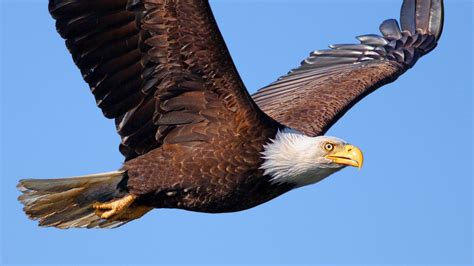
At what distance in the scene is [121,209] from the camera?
9.09 metres

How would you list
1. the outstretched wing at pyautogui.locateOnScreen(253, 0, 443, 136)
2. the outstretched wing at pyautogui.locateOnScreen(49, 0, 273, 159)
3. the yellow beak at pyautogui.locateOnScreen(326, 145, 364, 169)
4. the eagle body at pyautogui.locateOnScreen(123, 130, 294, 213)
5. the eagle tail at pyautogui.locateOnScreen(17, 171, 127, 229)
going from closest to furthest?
the outstretched wing at pyautogui.locateOnScreen(49, 0, 273, 159), the eagle body at pyautogui.locateOnScreen(123, 130, 294, 213), the yellow beak at pyautogui.locateOnScreen(326, 145, 364, 169), the eagle tail at pyautogui.locateOnScreen(17, 171, 127, 229), the outstretched wing at pyautogui.locateOnScreen(253, 0, 443, 136)

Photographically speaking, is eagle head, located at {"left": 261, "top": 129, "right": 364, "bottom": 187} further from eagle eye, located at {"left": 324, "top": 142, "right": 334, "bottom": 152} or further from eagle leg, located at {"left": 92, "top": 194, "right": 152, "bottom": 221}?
eagle leg, located at {"left": 92, "top": 194, "right": 152, "bottom": 221}

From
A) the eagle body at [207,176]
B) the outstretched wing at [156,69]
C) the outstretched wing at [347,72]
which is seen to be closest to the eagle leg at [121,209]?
the eagle body at [207,176]

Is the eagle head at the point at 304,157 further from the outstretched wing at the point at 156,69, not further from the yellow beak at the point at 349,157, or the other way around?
the outstretched wing at the point at 156,69

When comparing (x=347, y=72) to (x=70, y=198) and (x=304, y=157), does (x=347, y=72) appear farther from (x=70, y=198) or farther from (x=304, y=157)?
(x=70, y=198)

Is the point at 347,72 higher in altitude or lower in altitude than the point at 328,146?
higher

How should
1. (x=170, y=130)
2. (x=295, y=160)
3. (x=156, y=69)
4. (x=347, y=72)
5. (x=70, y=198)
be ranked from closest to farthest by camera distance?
(x=156, y=69), (x=295, y=160), (x=170, y=130), (x=70, y=198), (x=347, y=72)

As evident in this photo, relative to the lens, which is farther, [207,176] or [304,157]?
[304,157]

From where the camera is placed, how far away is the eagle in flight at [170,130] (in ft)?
27.9

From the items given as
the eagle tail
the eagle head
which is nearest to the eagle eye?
the eagle head

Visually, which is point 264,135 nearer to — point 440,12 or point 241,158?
point 241,158

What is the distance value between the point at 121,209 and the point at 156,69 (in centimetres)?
123

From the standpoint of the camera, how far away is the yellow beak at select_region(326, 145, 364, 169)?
897 centimetres

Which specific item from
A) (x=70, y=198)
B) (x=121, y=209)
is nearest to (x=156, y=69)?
(x=121, y=209)
